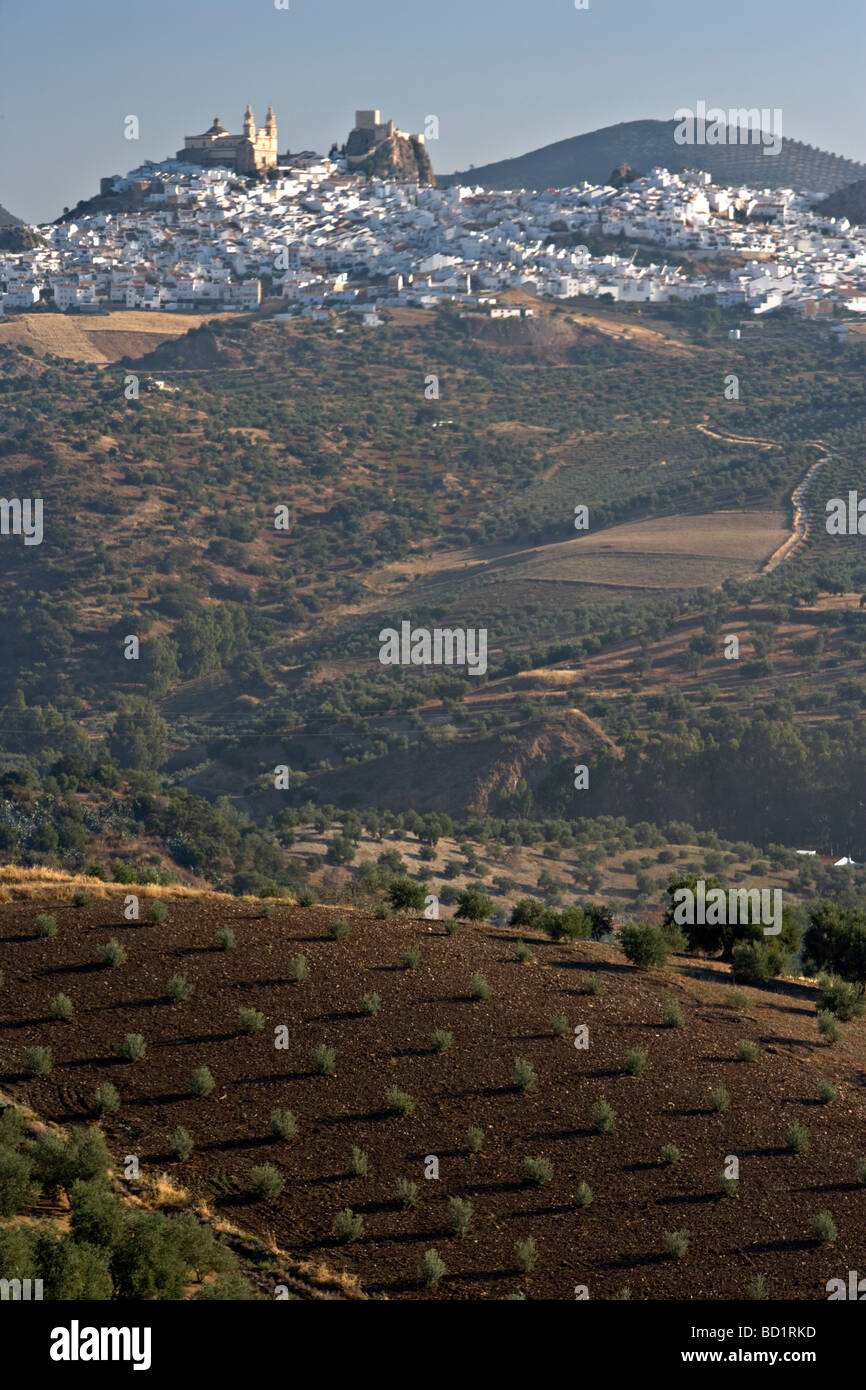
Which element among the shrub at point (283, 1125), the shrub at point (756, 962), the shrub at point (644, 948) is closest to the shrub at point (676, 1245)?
the shrub at point (283, 1125)

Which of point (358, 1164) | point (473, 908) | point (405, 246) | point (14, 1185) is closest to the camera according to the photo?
point (14, 1185)

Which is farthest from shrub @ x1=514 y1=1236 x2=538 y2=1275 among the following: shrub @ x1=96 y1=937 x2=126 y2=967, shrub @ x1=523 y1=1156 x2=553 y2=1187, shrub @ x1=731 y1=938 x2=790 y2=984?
shrub @ x1=731 y1=938 x2=790 y2=984

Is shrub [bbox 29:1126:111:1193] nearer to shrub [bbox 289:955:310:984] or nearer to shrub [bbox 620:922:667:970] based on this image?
shrub [bbox 289:955:310:984]

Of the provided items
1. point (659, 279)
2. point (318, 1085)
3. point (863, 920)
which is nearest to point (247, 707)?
point (863, 920)

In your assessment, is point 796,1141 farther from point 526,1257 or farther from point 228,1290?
point 228,1290

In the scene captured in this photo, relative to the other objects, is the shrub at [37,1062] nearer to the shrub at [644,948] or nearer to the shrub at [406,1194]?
the shrub at [406,1194]

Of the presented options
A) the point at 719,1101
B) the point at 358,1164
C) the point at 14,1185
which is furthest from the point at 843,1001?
the point at 14,1185
